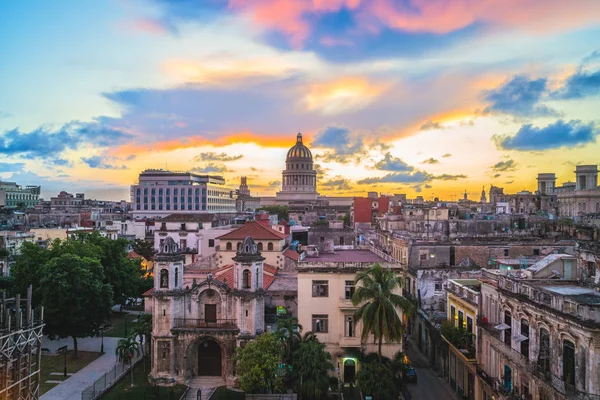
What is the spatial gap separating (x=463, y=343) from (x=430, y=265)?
56.1 feet

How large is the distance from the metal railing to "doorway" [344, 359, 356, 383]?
29.5ft

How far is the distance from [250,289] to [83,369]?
640 inches

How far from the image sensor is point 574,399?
22953mm

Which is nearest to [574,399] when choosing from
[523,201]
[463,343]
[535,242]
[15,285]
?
[463,343]

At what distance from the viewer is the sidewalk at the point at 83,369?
122 feet

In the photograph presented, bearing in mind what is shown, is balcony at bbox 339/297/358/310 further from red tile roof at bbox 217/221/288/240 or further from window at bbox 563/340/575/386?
red tile roof at bbox 217/221/288/240

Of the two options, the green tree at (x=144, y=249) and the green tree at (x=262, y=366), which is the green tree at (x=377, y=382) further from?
the green tree at (x=144, y=249)

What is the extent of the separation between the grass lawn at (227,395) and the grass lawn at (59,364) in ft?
41.8

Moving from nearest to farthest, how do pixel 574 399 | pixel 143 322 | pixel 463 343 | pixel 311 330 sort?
pixel 574 399 → pixel 463 343 → pixel 311 330 → pixel 143 322

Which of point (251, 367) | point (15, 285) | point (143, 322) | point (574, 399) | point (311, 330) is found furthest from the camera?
point (15, 285)

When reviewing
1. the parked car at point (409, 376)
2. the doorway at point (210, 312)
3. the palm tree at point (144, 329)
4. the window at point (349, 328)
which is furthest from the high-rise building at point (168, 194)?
the parked car at point (409, 376)

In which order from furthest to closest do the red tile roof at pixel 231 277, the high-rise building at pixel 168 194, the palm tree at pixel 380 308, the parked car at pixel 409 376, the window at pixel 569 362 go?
the high-rise building at pixel 168 194
the red tile roof at pixel 231 277
the parked car at pixel 409 376
the palm tree at pixel 380 308
the window at pixel 569 362

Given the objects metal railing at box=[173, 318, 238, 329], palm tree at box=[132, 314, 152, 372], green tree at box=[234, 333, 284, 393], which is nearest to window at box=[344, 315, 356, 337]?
green tree at box=[234, 333, 284, 393]

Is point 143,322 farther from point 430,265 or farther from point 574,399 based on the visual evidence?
point 574,399
